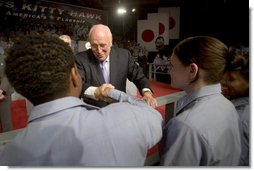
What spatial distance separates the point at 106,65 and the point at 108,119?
100 cm

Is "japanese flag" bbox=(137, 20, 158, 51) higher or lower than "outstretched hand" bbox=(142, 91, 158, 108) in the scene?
higher

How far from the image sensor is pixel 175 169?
0.77m

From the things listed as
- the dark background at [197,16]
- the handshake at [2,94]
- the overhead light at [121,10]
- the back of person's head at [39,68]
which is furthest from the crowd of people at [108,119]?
the handshake at [2,94]

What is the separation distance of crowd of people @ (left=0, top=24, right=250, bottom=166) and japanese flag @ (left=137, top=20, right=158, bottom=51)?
0.50 meters

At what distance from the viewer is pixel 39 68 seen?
52 centimetres

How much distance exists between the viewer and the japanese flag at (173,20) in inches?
46.8

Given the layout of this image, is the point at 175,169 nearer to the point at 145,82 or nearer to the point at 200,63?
the point at 200,63

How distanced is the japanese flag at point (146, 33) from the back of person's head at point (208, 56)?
54cm

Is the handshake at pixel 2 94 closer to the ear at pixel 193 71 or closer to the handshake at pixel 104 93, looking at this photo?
the handshake at pixel 104 93

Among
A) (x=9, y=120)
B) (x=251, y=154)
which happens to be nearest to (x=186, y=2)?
(x=251, y=154)

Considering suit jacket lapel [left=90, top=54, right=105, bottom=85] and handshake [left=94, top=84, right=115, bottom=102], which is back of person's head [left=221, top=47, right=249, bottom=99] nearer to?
handshake [left=94, top=84, right=115, bottom=102]

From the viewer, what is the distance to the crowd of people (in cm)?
52

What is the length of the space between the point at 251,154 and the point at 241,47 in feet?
1.36

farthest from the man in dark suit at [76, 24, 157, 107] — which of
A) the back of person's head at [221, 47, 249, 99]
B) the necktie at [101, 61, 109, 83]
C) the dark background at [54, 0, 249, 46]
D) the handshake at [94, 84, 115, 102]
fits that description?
the back of person's head at [221, 47, 249, 99]
